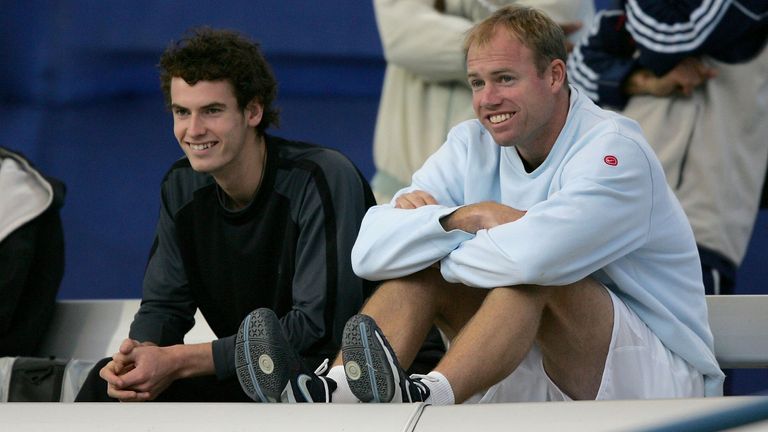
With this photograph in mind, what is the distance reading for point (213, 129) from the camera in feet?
8.57

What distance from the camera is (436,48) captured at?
3.33 meters

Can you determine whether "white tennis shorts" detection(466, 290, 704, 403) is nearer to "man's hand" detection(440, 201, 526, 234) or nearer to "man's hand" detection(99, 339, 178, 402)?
"man's hand" detection(440, 201, 526, 234)

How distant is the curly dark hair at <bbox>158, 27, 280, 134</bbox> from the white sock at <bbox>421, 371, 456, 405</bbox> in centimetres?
78

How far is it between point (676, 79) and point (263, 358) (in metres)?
1.40

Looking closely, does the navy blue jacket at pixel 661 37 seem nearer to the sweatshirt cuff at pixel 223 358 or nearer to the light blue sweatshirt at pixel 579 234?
the light blue sweatshirt at pixel 579 234

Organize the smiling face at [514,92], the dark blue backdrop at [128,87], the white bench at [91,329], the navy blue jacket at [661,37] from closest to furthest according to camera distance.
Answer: the smiling face at [514,92] < the navy blue jacket at [661,37] < the white bench at [91,329] < the dark blue backdrop at [128,87]

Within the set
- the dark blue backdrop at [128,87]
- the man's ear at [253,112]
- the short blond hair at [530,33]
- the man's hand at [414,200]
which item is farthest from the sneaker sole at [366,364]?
the dark blue backdrop at [128,87]

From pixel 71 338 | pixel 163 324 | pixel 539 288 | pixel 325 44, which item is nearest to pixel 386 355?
pixel 539 288

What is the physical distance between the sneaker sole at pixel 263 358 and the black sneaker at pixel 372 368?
0.09 meters

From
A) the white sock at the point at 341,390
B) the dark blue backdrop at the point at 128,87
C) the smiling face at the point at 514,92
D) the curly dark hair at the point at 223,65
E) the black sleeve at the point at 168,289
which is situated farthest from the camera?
the dark blue backdrop at the point at 128,87

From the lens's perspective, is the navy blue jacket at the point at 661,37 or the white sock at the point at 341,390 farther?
the navy blue jacket at the point at 661,37

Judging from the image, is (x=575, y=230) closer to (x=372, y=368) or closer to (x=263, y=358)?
(x=372, y=368)

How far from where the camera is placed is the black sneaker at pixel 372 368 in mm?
1994

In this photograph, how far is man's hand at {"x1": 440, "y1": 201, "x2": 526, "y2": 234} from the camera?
229cm
